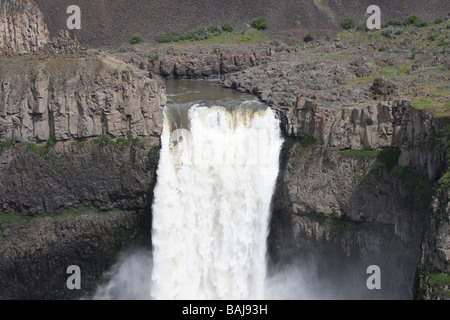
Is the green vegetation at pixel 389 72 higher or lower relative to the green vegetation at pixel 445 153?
higher

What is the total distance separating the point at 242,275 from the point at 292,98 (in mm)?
12884

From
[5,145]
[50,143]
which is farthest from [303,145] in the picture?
[5,145]

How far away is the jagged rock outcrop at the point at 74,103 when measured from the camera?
1670 inches

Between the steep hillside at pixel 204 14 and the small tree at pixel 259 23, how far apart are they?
80cm

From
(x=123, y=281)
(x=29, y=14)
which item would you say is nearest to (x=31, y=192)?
(x=123, y=281)

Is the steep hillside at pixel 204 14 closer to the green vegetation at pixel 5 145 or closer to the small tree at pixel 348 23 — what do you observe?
the small tree at pixel 348 23

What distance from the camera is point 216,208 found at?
135 ft

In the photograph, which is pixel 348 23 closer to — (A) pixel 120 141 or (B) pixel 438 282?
(A) pixel 120 141

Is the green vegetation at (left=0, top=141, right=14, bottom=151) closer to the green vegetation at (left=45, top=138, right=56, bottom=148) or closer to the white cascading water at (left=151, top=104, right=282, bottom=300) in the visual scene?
the green vegetation at (left=45, top=138, right=56, bottom=148)

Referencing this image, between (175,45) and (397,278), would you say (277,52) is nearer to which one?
(175,45)

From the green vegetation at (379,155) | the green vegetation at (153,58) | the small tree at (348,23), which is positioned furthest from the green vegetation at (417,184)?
the small tree at (348,23)

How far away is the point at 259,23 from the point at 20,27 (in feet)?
102

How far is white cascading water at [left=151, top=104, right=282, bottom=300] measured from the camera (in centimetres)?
4075

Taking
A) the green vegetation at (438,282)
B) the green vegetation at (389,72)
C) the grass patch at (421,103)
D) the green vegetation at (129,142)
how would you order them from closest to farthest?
the green vegetation at (438,282)
the grass patch at (421,103)
the green vegetation at (129,142)
the green vegetation at (389,72)
